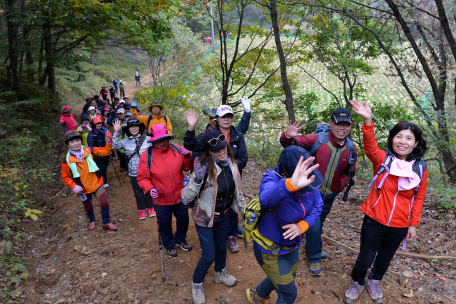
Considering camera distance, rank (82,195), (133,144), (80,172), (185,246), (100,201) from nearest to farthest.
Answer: (185,246)
(80,172)
(82,195)
(100,201)
(133,144)

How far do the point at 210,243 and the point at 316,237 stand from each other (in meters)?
1.58

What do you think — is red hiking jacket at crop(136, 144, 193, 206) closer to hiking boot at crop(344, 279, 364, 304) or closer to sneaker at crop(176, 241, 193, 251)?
sneaker at crop(176, 241, 193, 251)

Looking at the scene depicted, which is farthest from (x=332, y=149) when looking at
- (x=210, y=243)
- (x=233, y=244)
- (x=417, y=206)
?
(x=233, y=244)

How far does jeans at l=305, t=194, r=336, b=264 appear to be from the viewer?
3.87m

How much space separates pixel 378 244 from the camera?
327 cm

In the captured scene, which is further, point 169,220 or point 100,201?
point 100,201

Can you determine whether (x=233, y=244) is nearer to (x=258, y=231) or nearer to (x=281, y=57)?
(x=258, y=231)

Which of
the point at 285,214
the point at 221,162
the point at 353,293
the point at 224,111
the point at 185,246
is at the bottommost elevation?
the point at 185,246

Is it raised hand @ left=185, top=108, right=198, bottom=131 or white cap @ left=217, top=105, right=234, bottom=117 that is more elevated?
white cap @ left=217, top=105, right=234, bottom=117

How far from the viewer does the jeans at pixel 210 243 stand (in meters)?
3.43

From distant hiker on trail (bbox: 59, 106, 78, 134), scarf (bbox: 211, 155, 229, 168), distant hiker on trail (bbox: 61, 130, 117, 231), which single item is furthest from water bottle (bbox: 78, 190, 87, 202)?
distant hiker on trail (bbox: 59, 106, 78, 134)

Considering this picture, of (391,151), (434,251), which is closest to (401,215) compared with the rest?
(391,151)

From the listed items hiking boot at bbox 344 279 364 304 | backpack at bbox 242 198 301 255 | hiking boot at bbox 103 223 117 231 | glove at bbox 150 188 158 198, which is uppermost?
backpack at bbox 242 198 301 255

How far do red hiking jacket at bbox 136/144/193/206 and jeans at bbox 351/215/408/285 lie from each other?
268cm
